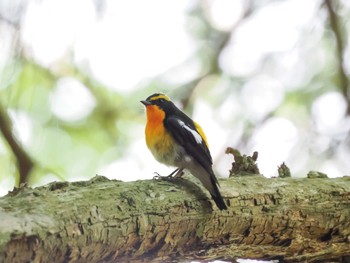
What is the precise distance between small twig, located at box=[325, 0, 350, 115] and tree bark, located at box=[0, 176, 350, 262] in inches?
80.4

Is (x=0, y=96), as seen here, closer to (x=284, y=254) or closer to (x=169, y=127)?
(x=169, y=127)

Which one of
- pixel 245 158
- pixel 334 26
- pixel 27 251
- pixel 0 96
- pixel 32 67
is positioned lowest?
pixel 27 251

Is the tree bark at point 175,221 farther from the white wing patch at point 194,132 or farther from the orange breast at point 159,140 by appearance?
the orange breast at point 159,140

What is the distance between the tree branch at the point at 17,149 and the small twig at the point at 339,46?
266cm

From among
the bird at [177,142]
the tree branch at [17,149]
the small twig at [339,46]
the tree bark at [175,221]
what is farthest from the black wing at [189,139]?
the small twig at [339,46]

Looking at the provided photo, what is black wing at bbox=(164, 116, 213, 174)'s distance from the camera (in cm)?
291

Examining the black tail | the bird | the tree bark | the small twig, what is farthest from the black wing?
the small twig

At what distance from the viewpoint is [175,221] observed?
2.29 meters

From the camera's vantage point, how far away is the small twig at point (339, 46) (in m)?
4.80

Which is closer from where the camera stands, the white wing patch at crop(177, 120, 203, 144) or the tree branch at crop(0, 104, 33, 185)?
the white wing patch at crop(177, 120, 203, 144)

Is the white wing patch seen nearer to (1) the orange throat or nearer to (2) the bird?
(2) the bird

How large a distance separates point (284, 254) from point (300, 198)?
27cm

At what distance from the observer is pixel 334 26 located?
4820mm

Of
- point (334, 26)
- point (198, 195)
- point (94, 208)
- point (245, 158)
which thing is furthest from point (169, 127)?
point (334, 26)
